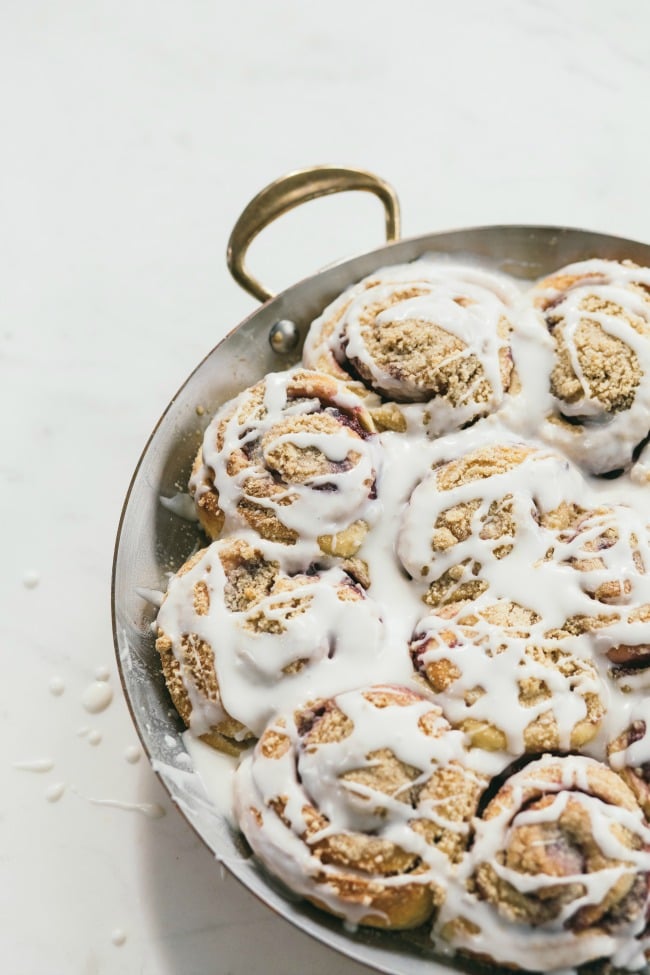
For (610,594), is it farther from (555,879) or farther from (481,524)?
→ (555,879)

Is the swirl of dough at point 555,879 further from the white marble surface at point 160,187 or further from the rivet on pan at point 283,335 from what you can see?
the rivet on pan at point 283,335

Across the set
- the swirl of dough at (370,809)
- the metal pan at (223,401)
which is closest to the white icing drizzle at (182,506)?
the metal pan at (223,401)

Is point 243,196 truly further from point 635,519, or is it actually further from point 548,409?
point 635,519

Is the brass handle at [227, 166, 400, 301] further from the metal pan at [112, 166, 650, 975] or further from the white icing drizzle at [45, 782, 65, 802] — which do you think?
the white icing drizzle at [45, 782, 65, 802]

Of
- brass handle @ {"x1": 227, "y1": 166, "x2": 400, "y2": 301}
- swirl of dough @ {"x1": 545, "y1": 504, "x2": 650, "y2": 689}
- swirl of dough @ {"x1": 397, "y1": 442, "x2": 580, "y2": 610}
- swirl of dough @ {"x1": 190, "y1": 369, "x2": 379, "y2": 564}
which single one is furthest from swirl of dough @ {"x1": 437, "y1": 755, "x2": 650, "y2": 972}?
brass handle @ {"x1": 227, "y1": 166, "x2": 400, "y2": 301}

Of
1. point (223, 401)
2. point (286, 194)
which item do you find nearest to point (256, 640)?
point (223, 401)

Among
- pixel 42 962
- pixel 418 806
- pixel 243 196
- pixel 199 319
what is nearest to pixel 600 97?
pixel 243 196
